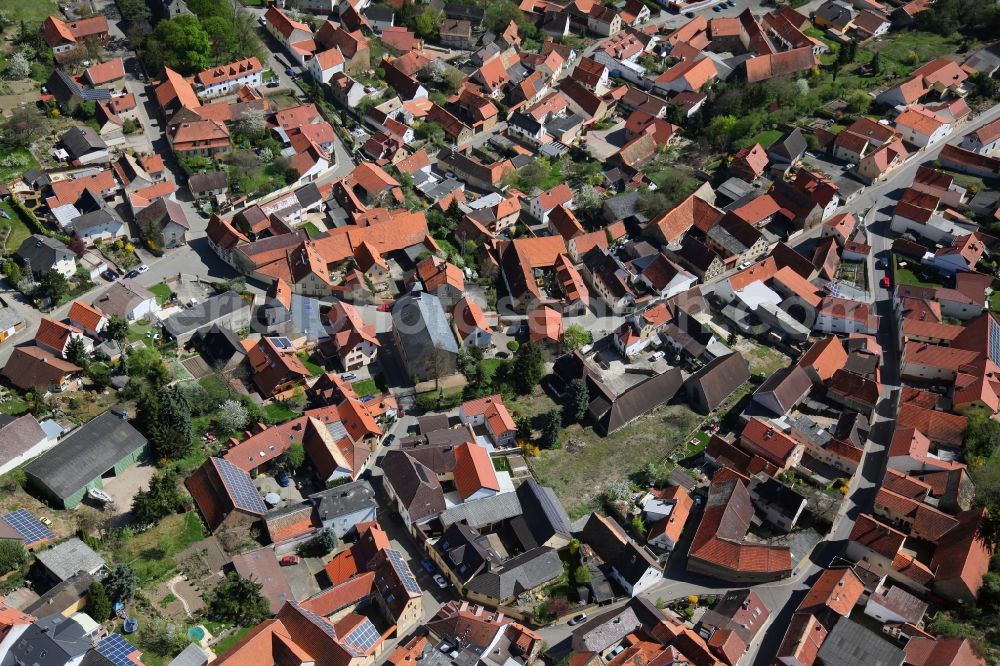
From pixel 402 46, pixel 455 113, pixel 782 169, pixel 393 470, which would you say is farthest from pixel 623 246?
pixel 402 46

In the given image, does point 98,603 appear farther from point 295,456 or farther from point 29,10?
point 29,10

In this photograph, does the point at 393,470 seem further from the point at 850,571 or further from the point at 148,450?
the point at 850,571

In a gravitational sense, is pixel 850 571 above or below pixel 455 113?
below

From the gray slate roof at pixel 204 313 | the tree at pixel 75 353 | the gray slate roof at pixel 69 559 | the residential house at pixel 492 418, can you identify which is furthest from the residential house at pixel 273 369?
the gray slate roof at pixel 69 559

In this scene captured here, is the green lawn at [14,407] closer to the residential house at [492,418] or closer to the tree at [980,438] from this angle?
the residential house at [492,418]

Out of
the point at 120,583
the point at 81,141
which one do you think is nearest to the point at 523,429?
the point at 120,583

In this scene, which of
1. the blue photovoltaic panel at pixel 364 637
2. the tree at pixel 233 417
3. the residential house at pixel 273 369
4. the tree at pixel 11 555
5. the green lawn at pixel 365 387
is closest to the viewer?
the tree at pixel 11 555
